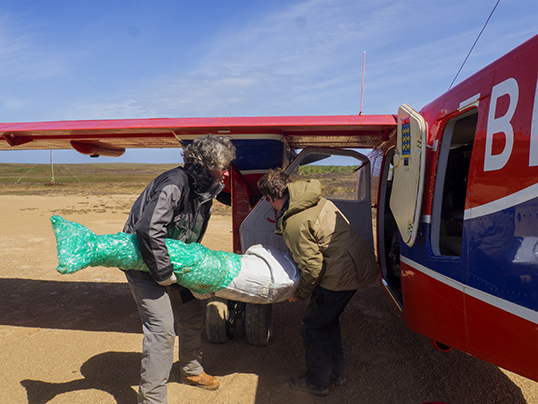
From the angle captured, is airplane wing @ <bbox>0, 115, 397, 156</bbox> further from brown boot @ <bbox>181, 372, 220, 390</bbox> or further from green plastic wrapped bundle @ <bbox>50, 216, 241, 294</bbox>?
brown boot @ <bbox>181, 372, 220, 390</bbox>

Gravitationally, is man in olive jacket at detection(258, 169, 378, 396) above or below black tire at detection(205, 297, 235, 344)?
above

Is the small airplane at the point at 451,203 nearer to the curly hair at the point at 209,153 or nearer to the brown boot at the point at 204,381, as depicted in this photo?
the brown boot at the point at 204,381

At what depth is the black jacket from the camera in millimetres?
2654

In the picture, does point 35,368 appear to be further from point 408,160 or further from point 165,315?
point 408,160

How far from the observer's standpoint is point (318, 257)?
3111 mm

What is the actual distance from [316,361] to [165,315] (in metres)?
1.50

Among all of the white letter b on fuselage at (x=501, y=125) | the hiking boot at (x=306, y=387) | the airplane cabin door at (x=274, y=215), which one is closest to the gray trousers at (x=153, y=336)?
the hiking boot at (x=306, y=387)

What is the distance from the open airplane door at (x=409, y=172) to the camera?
293 centimetres

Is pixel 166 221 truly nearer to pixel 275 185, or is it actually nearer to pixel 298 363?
pixel 275 185

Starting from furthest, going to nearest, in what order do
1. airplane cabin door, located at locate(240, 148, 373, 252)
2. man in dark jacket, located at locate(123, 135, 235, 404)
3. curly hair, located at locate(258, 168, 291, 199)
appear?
airplane cabin door, located at locate(240, 148, 373, 252)
curly hair, located at locate(258, 168, 291, 199)
man in dark jacket, located at locate(123, 135, 235, 404)

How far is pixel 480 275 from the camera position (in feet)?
7.63

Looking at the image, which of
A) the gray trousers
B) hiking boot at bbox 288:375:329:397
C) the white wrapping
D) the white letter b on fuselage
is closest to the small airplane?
the white letter b on fuselage

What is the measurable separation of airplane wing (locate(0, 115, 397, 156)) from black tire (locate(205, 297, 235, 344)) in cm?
224

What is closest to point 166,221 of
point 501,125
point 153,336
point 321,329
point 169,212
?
point 169,212
